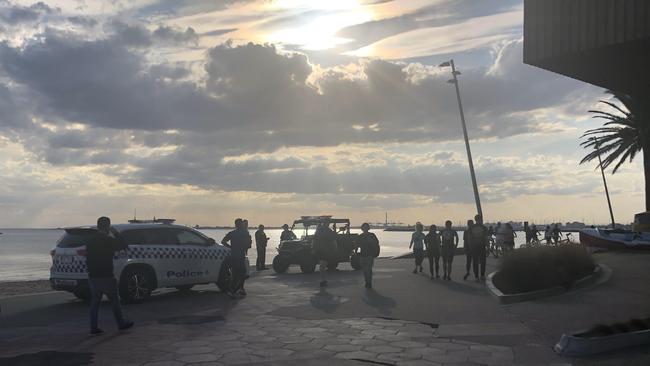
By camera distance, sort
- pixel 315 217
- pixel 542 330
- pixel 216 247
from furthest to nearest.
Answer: pixel 315 217, pixel 216 247, pixel 542 330

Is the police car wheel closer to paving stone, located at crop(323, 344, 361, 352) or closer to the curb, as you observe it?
paving stone, located at crop(323, 344, 361, 352)

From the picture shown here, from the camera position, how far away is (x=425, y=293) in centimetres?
1459

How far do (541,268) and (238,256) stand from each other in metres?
7.07

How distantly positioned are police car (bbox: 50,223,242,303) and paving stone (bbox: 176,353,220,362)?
5.62 meters

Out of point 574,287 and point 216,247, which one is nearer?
point 574,287

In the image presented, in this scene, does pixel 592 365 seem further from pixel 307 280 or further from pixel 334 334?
pixel 307 280

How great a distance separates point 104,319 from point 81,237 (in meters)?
2.43

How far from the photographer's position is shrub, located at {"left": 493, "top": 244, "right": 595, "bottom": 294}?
543 inches

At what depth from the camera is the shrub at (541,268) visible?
13781 mm

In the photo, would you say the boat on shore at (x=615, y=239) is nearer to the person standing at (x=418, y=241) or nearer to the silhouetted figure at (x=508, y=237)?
the silhouetted figure at (x=508, y=237)

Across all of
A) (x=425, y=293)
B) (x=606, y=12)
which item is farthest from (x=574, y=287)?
(x=606, y=12)

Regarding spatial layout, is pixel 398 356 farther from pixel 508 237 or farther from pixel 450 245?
pixel 508 237

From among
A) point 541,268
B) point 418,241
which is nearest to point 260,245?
point 418,241

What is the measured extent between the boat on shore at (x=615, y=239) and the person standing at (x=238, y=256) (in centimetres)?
1968
